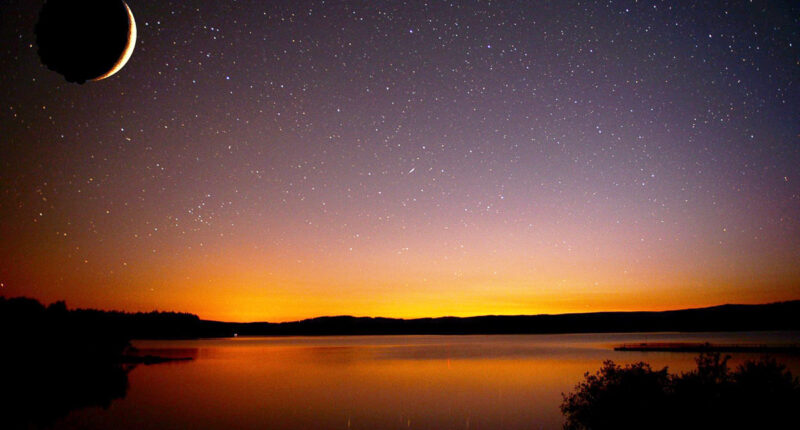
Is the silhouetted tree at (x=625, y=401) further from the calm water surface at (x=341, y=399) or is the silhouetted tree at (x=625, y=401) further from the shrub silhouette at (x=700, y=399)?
the calm water surface at (x=341, y=399)

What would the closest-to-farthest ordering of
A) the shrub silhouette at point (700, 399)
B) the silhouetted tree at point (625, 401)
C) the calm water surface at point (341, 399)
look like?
the shrub silhouette at point (700, 399) → the silhouetted tree at point (625, 401) → the calm water surface at point (341, 399)

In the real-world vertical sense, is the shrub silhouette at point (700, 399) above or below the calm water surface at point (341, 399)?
above

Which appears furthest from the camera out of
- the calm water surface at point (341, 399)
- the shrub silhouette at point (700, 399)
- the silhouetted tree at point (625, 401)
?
the calm water surface at point (341, 399)

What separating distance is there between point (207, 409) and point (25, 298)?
26.3 m

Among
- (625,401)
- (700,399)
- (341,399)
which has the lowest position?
(341,399)

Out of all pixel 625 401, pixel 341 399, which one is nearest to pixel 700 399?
pixel 625 401

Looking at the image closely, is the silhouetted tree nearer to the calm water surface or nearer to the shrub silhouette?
the shrub silhouette

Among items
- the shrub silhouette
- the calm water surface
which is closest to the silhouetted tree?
the shrub silhouette

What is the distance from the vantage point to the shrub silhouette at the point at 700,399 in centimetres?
1146

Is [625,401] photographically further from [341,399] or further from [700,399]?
[341,399]

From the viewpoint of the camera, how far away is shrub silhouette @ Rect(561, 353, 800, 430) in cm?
1146

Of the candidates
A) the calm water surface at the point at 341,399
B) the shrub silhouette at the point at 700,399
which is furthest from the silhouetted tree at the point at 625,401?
the calm water surface at the point at 341,399

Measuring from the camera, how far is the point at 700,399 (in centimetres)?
1236

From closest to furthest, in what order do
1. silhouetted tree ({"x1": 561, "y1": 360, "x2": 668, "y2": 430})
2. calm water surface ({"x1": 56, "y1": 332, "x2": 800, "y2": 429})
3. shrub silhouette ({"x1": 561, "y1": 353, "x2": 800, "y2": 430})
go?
shrub silhouette ({"x1": 561, "y1": 353, "x2": 800, "y2": 430}) → silhouetted tree ({"x1": 561, "y1": 360, "x2": 668, "y2": 430}) → calm water surface ({"x1": 56, "y1": 332, "x2": 800, "y2": 429})
